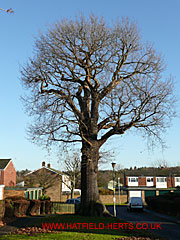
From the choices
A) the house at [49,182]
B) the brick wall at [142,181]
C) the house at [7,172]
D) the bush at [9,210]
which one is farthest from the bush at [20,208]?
the brick wall at [142,181]

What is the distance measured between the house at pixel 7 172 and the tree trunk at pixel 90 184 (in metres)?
30.7

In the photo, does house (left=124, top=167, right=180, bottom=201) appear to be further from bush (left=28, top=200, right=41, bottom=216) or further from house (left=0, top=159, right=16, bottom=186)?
bush (left=28, top=200, right=41, bottom=216)

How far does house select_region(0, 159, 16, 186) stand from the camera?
147 ft

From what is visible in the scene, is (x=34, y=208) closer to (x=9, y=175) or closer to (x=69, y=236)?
(x=69, y=236)

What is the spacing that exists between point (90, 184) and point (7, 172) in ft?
109

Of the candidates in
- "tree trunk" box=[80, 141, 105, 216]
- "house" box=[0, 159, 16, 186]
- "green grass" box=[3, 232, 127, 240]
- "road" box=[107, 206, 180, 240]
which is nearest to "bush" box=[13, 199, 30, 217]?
"tree trunk" box=[80, 141, 105, 216]

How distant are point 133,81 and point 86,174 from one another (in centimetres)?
652

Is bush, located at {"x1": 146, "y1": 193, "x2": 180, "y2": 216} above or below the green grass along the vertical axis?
below

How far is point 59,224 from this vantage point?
43.9 ft

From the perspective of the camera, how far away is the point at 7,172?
4669 cm

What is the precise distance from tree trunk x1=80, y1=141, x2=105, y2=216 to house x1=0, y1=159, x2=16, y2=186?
101 feet

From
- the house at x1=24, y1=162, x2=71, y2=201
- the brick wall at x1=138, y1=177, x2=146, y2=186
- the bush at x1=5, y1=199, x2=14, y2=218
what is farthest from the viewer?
the brick wall at x1=138, y1=177, x2=146, y2=186

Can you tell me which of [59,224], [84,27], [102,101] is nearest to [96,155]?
[102,101]

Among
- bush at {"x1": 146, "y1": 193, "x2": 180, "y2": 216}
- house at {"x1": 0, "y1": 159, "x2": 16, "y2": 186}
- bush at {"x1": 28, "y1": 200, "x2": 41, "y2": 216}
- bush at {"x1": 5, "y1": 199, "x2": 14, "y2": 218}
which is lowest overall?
bush at {"x1": 146, "y1": 193, "x2": 180, "y2": 216}
